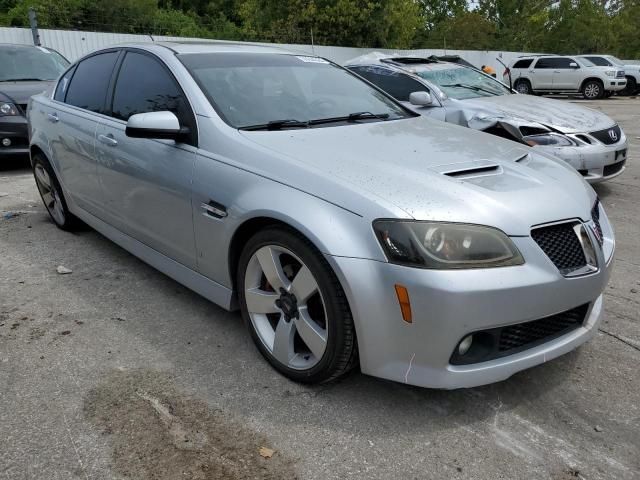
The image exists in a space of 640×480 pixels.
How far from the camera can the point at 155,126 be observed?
292 cm

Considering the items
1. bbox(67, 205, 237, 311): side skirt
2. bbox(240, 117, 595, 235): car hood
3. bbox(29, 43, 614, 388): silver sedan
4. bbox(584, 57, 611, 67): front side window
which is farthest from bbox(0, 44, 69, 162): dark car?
bbox(584, 57, 611, 67): front side window

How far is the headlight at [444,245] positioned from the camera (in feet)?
7.02

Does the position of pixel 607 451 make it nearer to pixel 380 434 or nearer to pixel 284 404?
pixel 380 434

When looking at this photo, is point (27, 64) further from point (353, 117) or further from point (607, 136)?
point (607, 136)

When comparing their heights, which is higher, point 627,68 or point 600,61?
point 600,61

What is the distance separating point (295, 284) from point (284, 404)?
1.73ft

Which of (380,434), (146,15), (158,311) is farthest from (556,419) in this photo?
(146,15)

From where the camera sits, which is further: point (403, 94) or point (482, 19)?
point (482, 19)

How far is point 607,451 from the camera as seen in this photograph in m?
2.18

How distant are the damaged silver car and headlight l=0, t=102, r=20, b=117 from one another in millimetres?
4501

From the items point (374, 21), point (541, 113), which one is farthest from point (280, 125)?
point (374, 21)

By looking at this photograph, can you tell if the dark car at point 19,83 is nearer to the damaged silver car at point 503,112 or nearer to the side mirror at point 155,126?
the damaged silver car at point 503,112

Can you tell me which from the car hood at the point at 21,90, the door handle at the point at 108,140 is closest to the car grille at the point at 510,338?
the door handle at the point at 108,140

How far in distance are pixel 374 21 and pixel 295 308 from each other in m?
26.2
